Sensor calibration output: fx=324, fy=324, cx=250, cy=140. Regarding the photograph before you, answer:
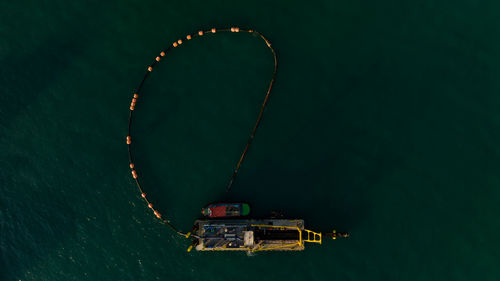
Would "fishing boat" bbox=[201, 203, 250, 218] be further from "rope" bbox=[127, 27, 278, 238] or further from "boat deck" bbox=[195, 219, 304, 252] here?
"rope" bbox=[127, 27, 278, 238]

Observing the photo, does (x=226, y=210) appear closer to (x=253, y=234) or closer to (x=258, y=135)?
(x=253, y=234)

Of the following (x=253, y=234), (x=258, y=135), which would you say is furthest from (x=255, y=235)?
(x=258, y=135)

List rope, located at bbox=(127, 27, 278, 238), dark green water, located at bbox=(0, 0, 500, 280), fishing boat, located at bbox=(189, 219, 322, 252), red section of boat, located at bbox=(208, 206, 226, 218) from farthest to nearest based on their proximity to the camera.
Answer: rope, located at bbox=(127, 27, 278, 238) < dark green water, located at bbox=(0, 0, 500, 280) < red section of boat, located at bbox=(208, 206, 226, 218) < fishing boat, located at bbox=(189, 219, 322, 252)

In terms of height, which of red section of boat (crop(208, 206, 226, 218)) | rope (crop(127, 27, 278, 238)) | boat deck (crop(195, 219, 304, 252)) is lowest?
boat deck (crop(195, 219, 304, 252))

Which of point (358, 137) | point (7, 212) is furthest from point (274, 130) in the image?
point (7, 212)

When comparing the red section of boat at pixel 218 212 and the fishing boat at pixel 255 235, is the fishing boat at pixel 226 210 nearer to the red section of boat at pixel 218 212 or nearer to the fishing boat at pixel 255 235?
the red section of boat at pixel 218 212

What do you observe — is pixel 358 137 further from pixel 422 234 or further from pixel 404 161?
pixel 422 234

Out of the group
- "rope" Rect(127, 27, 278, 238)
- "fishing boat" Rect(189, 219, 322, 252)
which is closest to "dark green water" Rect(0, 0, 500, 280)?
"rope" Rect(127, 27, 278, 238)
